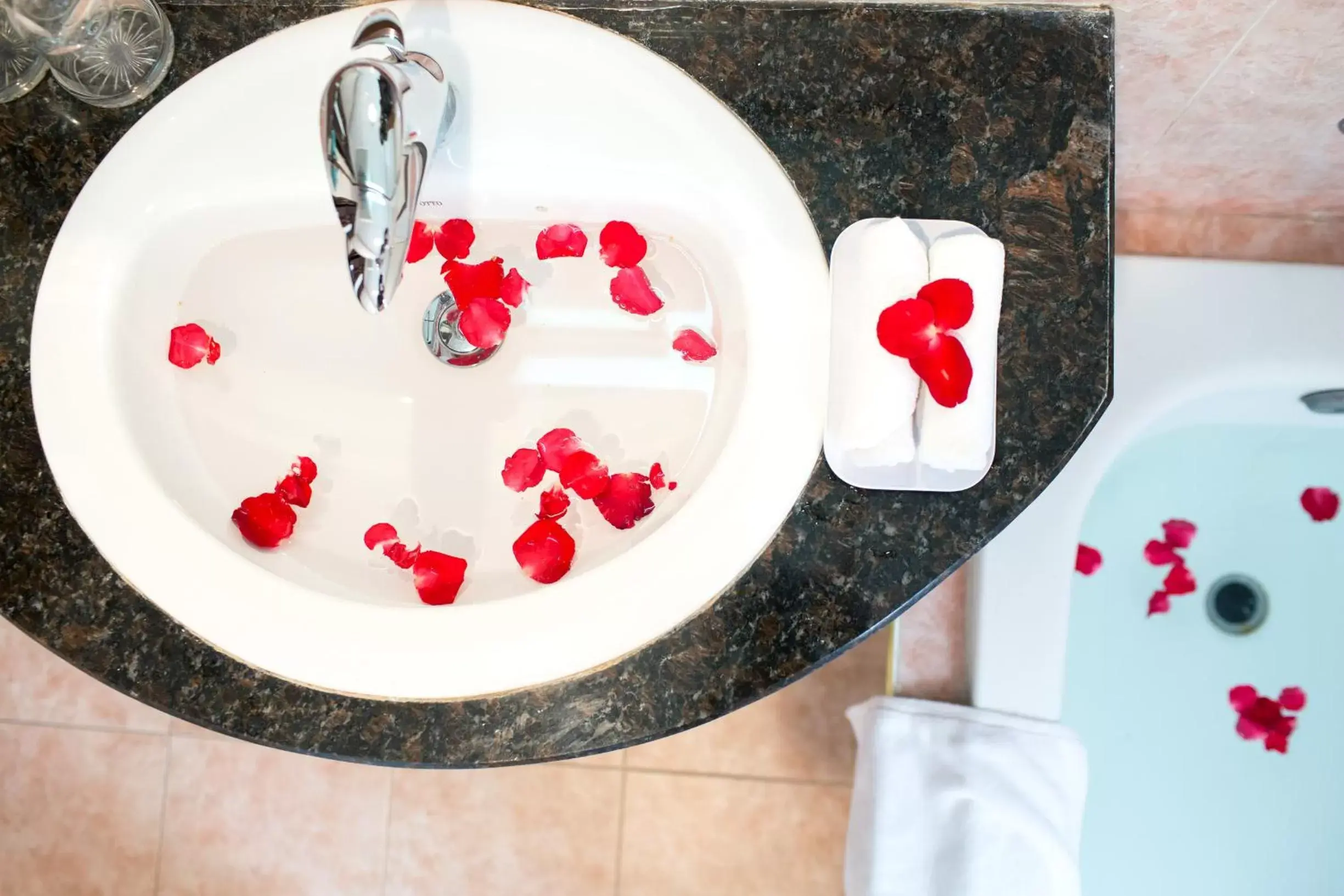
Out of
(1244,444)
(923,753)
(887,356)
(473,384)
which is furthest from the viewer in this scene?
(1244,444)

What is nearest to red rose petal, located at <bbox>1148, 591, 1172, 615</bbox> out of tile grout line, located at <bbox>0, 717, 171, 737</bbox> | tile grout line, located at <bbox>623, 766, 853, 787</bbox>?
tile grout line, located at <bbox>623, 766, 853, 787</bbox>

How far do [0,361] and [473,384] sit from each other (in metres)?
0.35

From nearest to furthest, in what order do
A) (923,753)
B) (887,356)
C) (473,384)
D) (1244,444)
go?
(887,356) → (473,384) → (923,753) → (1244,444)

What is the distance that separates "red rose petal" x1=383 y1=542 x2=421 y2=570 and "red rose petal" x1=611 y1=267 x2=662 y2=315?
27 centimetres

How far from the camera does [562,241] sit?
0.76 m

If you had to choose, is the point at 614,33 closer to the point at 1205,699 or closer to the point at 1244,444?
the point at 1244,444

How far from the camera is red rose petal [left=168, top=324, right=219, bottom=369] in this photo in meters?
0.74

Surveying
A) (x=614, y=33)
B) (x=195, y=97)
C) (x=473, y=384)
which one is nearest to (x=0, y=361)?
(x=195, y=97)

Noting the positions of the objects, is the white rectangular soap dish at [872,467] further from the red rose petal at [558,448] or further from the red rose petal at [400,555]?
the red rose petal at [400,555]

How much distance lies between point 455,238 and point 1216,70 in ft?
2.13

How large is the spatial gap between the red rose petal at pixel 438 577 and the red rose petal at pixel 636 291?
0.82 feet

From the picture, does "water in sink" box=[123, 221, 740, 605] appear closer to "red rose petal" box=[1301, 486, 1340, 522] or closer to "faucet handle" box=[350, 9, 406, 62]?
"faucet handle" box=[350, 9, 406, 62]

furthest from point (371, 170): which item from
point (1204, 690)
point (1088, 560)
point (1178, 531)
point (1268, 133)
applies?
point (1204, 690)

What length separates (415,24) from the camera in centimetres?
70
